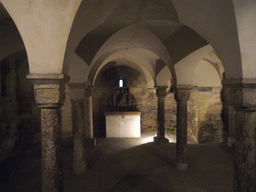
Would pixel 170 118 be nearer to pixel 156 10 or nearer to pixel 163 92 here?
pixel 163 92

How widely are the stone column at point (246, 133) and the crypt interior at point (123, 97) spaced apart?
15mm

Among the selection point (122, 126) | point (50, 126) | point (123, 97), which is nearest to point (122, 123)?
point (122, 126)

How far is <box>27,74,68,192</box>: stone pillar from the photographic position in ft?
8.66

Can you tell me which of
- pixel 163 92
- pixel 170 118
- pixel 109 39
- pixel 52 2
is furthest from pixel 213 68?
pixel 52 2

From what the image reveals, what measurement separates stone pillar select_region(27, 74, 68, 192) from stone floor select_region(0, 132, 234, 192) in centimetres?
190

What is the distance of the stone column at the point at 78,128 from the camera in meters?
4.94

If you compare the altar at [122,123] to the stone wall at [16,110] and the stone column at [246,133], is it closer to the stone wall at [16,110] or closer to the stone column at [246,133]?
the stone wall at [16,110]

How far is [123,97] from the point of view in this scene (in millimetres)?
11320

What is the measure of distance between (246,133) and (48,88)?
10.1 feet

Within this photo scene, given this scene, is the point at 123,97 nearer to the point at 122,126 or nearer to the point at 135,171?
the point at 122,126

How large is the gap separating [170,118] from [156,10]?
349 inches

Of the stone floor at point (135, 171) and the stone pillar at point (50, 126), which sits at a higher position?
the stone pillar at point (50, 126)

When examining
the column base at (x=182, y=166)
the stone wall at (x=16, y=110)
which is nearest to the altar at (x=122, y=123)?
the stone wall at (x=16, y=110)

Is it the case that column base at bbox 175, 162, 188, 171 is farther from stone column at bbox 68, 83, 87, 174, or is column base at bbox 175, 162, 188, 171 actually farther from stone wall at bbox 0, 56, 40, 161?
stone wall at bbox 0, 56, 40, 161
